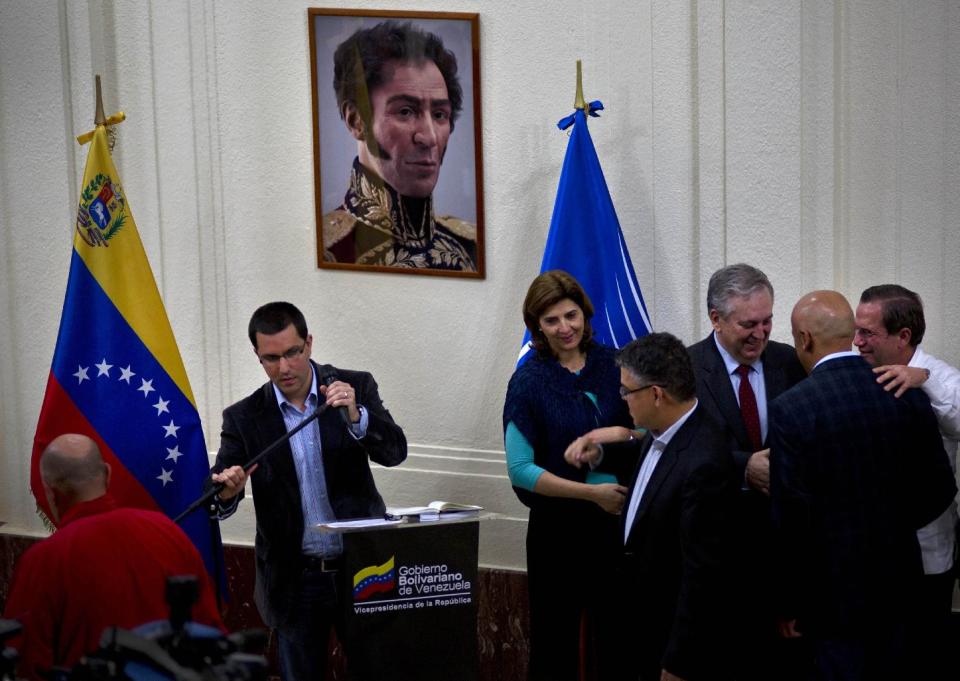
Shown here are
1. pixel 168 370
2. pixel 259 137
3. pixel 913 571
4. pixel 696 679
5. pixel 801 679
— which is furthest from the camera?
pixel 259 137

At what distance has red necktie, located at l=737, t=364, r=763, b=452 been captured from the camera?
4590 millimetres

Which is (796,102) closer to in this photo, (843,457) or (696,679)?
(843,457)

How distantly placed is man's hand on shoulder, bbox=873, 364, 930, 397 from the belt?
180 cm

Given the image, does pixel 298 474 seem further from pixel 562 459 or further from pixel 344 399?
pixel 562 459

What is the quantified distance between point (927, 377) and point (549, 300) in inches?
47.2

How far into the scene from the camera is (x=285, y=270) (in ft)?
19.4

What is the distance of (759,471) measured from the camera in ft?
14.5

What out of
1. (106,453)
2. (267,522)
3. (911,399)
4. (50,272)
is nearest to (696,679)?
(911,399)

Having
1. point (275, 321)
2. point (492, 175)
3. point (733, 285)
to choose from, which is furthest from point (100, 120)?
point (733, 285)

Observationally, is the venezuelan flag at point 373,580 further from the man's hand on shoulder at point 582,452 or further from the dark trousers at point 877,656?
the dark trousers at point 877,656

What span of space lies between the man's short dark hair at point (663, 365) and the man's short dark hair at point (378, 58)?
187 centimetres

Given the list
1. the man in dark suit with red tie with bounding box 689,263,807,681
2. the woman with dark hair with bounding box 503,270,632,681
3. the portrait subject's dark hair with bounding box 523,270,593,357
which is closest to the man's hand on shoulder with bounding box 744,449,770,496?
the man in dark suit with red tie with bounding box 689,263,807,681

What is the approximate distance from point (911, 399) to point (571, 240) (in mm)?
1436

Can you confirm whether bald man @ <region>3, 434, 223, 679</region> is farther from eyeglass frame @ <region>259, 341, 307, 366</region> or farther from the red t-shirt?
eyeglass frame @ <region>259, 341, 307, 366</region>
